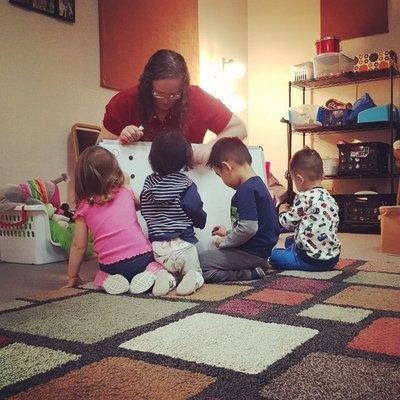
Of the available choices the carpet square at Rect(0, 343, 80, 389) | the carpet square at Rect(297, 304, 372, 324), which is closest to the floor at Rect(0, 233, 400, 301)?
the carpet square at Rect(0, 343, 80, 389)

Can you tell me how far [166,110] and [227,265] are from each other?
766 mm

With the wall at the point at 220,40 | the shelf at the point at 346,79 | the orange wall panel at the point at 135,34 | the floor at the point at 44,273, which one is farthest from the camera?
the wall at the point at 220,40

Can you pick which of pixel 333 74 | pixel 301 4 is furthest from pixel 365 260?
pixel 301 4

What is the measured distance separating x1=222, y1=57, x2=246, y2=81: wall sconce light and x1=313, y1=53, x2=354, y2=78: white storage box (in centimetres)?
67

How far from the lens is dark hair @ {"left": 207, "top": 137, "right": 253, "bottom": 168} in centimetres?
182

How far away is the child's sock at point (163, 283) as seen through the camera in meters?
1.51

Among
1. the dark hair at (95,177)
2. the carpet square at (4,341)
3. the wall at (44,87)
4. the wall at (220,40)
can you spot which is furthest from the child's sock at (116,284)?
the wall at (220,40)

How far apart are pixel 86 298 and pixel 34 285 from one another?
45 cm

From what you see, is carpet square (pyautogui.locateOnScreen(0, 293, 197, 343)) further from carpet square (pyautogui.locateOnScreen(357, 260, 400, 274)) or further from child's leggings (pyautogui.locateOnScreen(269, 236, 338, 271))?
carpet square (pyautogui.locateOnScreen(357, 260, 400, 274))

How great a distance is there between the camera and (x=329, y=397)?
29.5 inches

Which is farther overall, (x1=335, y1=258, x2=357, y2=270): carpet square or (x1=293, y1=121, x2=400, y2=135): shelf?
(x1=293, y1=121, x2=400, y2=135): shelf

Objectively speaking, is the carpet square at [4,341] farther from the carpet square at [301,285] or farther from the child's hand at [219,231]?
the child's hand at [219,231]

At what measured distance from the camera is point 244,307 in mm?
1324

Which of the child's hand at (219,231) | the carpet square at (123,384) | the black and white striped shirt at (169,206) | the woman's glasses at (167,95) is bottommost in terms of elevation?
the carpet square at (123,384)
